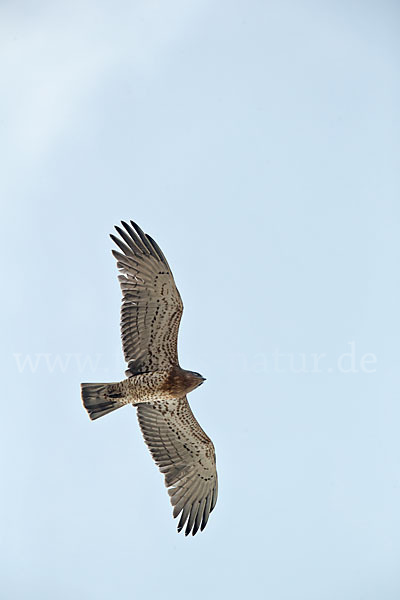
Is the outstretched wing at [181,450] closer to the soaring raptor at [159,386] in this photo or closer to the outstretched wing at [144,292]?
the soaring raptor at [159,386]

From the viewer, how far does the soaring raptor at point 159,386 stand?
1055 centimetres

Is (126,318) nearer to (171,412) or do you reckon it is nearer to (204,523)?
(171,412)

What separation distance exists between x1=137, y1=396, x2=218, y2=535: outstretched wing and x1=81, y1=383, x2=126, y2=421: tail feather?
83cm

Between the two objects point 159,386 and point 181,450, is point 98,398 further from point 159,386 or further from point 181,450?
point 181,450

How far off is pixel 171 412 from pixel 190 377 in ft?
2.84

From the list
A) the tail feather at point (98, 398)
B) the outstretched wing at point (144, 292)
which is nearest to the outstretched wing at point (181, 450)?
the tail feather at point (98, 398)

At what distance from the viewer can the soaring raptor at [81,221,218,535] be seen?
34.6ft

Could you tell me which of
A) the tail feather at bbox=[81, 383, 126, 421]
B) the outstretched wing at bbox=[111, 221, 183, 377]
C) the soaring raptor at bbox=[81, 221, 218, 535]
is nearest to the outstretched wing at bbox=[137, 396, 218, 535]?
the soaring raptor at bbox=[81, 221, 218, 535]

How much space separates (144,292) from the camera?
10539 millimetres

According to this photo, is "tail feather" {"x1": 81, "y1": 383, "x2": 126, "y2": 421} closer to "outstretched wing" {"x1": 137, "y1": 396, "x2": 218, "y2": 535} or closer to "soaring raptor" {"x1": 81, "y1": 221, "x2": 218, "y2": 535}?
"soaring raptor" {"x1": 81, "y1": 221, "x2": 218, "y2": 535}

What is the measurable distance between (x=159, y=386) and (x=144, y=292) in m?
1.62

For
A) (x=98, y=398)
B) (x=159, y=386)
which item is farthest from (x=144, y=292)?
(x=98, y=398)

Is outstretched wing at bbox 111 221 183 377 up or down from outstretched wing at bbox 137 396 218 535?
up

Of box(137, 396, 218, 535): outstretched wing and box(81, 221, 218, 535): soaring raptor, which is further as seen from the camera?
box(137, 396, 218, 535): outstretched wing
